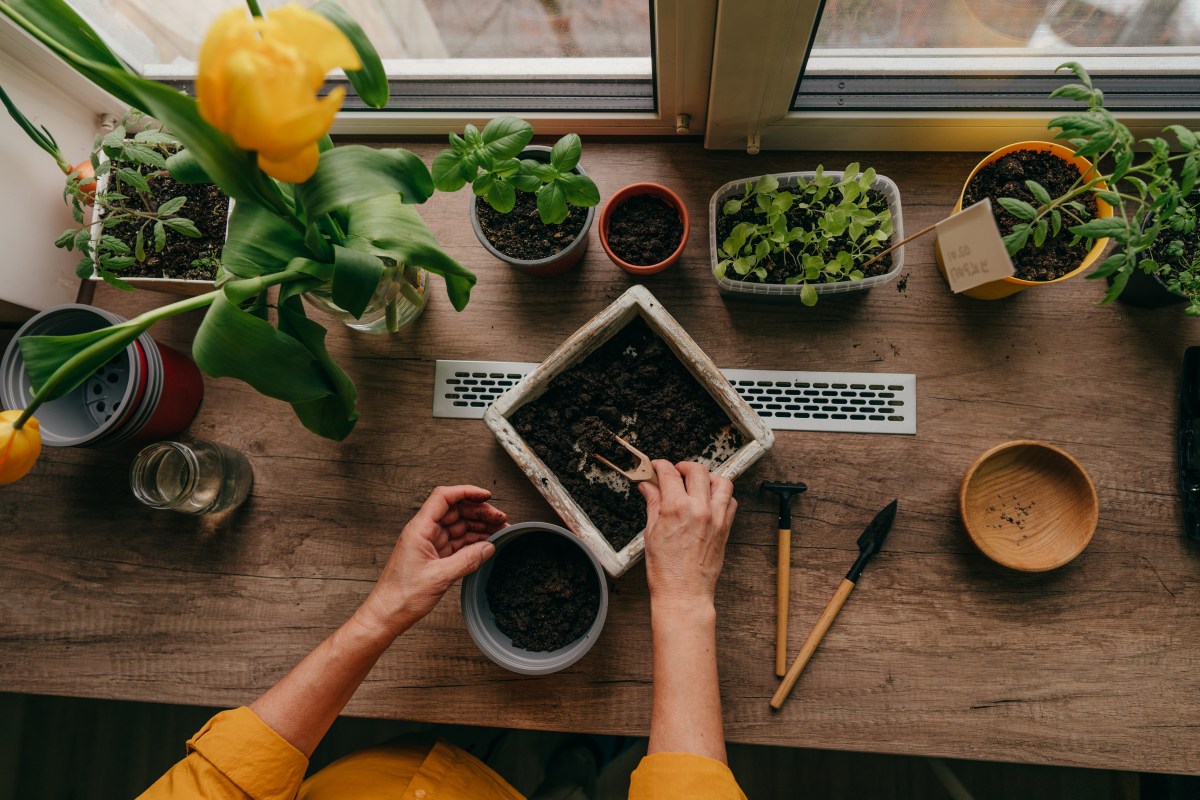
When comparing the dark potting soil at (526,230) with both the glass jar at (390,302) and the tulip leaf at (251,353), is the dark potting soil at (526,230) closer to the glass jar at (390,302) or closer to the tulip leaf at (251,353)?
the glass jar at (390,302)

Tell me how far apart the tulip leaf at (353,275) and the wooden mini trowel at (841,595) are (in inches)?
31.1

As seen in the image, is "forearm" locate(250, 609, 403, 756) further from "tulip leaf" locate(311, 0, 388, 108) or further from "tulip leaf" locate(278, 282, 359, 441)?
"tulip leaf" locate(311, 0, 388, 108)

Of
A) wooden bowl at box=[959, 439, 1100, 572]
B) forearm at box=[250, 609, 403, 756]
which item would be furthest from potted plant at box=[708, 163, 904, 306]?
forearm at box=[250, 609, 403, 756]

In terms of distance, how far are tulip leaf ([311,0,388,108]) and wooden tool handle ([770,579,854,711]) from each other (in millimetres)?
911

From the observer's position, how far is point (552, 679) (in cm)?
100

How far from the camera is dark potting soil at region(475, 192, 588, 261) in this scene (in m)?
1.02

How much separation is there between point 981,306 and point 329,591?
1.16 meters

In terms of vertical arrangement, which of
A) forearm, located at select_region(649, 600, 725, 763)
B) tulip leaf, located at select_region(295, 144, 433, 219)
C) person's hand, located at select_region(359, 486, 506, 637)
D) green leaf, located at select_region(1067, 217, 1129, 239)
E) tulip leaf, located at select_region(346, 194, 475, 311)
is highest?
tulip leaf, located at select_region(295, 144, 433, 219)

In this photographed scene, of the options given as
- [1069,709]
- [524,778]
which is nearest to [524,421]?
[1069,709]

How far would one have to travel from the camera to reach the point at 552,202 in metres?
0.88

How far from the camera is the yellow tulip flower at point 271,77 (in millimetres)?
456

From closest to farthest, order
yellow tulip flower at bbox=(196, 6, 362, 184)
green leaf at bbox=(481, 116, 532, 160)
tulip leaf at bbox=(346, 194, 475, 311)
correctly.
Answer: yellow tulip flower at bbox=(196, 6, 362, 184) < tulip leaf at bbox=(346, 194, 475, 311) < green leaf at bbox=(481, 116, 532, 160)

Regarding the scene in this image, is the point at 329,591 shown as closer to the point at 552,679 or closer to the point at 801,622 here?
the point at 552,679

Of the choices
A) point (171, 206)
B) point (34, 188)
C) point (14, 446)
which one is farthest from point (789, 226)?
point (34, 188)
